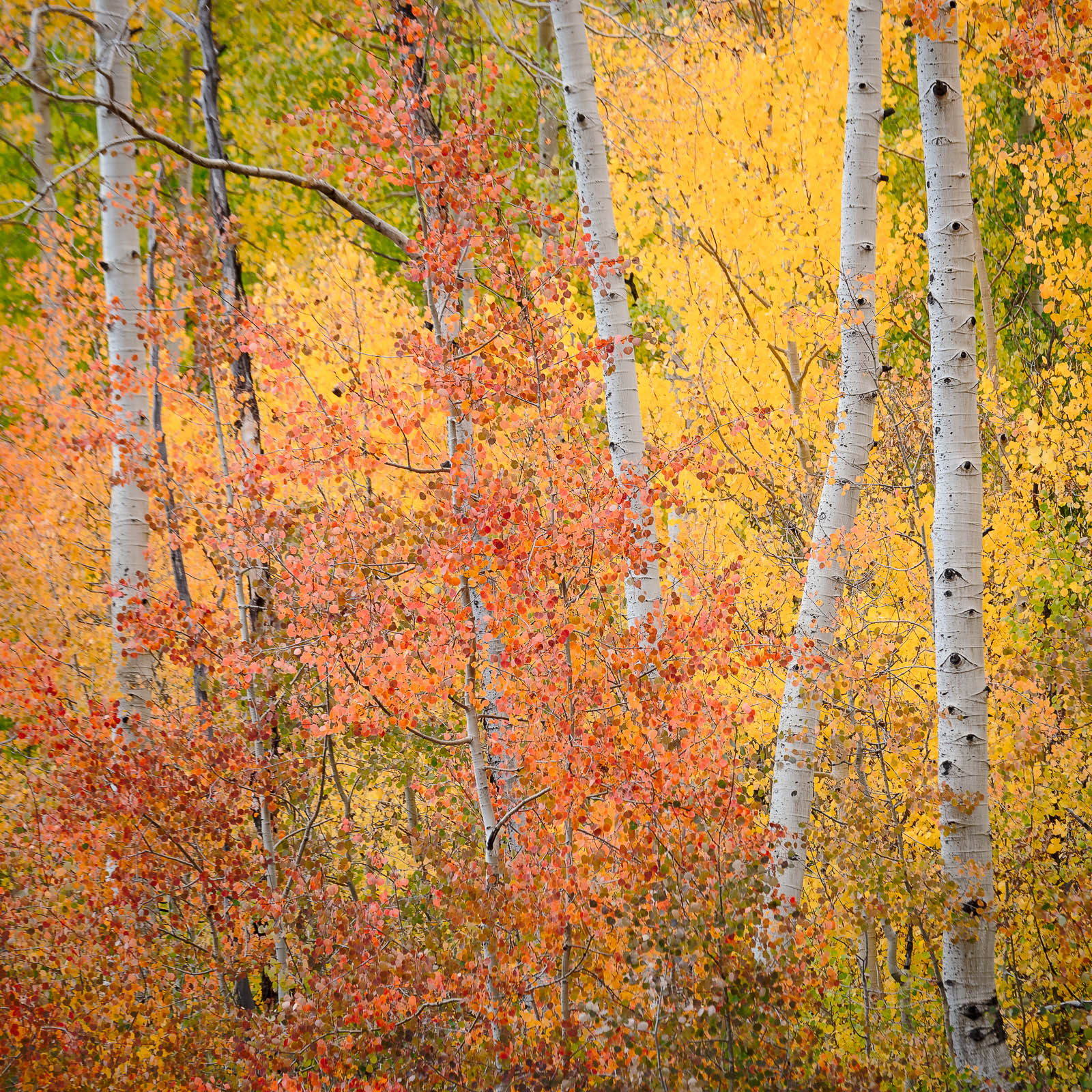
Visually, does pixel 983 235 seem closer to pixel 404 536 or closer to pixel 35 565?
pixel 404 536

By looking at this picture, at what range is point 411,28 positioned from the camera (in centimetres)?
390

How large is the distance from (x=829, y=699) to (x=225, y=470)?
15.6ft

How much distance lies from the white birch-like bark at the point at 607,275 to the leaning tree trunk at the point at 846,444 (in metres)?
0.88

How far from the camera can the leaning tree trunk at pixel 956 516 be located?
157 inches

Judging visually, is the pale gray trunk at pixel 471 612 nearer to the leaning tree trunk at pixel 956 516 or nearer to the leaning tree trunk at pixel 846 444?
the leaning tree trunk at pixel 846 444

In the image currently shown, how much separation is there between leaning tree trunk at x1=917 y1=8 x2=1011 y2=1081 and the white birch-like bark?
1.48 m

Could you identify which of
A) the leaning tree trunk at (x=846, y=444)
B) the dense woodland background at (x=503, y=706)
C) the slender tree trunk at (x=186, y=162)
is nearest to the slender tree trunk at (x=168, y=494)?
the dense woodland background at (x=503, y=706)

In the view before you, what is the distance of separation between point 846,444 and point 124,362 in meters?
4.36

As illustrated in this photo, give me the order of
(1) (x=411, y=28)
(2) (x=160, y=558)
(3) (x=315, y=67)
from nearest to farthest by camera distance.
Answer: (1) (x=411, y=28)
(3) (x=315, y=67)
(2) (x=160, y=558)

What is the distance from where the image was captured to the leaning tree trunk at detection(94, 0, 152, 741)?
525 centimetres

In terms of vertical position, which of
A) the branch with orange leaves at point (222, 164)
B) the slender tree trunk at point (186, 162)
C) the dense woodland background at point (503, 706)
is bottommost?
the dense woodland background at point (503, 706)

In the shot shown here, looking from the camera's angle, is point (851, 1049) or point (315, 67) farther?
point (315, 67)

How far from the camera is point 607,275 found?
4.64m

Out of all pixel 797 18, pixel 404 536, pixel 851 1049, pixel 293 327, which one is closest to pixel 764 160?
pixel 797 18
